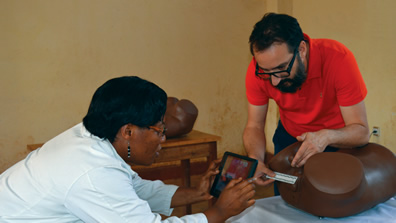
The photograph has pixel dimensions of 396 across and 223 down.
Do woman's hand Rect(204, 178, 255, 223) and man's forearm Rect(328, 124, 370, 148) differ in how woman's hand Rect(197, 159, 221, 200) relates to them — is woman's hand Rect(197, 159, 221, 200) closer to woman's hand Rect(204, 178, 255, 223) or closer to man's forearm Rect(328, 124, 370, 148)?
woman's hand Rect(204, 178, 255, 223)

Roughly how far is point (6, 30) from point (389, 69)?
352 cm

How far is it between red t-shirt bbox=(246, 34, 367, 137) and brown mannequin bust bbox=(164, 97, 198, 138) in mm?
945

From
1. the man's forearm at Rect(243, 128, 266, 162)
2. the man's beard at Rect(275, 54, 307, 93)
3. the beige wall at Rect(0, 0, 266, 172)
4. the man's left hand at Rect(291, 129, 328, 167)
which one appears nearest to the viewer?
the man's left hand at Rect(291, 129, 328, 167)

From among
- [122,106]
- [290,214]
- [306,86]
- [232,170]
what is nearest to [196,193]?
[232,170]

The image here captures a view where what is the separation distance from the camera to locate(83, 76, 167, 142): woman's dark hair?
1164 mm

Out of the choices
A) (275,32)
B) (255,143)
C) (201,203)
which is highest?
(275,32)

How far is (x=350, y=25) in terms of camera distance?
3.45 m

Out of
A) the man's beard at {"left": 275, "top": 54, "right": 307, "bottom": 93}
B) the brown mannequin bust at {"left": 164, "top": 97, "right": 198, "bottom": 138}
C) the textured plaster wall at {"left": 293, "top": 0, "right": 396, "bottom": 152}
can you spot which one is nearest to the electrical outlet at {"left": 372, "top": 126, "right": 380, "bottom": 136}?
the textured plaster wall at {"left": 293, "top": 0, "right": 396, "bottom": 152}

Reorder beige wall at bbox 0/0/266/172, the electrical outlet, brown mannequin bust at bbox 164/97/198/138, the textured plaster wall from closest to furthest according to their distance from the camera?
brown mannequin bust at bbox 164/97/198/138
the textured plaster wall
the electrical outlet
beige wall at bbox 0/0/266/172

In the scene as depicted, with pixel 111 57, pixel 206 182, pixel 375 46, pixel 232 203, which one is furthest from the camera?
pixel 111 57

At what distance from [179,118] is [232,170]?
4.44ft

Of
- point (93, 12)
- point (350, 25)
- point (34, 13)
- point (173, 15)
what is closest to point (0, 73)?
point (34, 13)

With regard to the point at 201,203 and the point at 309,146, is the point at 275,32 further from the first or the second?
the point at 201,203

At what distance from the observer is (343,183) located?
3.83 ft
